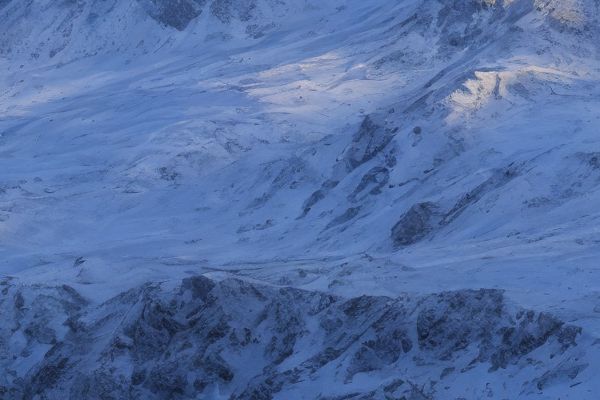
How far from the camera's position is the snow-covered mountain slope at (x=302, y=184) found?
62.8 feet

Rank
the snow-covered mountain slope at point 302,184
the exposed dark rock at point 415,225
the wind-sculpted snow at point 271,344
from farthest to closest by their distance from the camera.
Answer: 1. the exposed dark rock at point 415,225
2. the snow-covered mountain slope at point 302,184
3. the wind-sculpted snow at point 271,344

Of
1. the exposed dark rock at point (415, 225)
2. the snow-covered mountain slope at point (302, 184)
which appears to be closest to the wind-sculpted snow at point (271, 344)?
the snow-covered mountain slope at point (302, 184)

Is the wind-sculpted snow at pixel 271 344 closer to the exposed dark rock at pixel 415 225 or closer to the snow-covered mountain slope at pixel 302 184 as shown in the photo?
the snow-covered mountain slope at pixel 302 184

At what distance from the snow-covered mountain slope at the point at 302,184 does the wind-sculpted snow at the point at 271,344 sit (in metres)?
0.05

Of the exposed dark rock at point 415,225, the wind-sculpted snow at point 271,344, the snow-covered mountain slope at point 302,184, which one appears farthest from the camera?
the exposed dark rock at point 415,225

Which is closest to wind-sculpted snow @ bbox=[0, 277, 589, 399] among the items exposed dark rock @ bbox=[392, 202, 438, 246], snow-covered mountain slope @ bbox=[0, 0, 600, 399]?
snow-covered mountain slope @ bbox=[0, 0, 600, 399]

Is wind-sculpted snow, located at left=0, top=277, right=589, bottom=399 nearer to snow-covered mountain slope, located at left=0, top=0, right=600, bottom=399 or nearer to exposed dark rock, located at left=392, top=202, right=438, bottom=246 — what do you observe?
snow-covered mountain slope, located at left=0, top=0, right=600, bottom=399

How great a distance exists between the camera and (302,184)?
3197cm

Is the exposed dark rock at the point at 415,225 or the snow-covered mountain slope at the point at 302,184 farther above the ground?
the snow-covered mountain slope at the point at 302,184

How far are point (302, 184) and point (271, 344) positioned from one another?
12.1 metres

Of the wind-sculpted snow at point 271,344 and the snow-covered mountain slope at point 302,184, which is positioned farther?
the snow-covered mountain slope at point 302,184

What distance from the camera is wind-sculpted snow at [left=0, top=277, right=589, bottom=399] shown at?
1736 centimetres

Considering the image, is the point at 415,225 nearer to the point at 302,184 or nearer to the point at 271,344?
the point at 271,344

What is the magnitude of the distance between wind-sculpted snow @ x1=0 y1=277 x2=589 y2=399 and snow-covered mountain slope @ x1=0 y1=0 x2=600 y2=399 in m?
0.05
